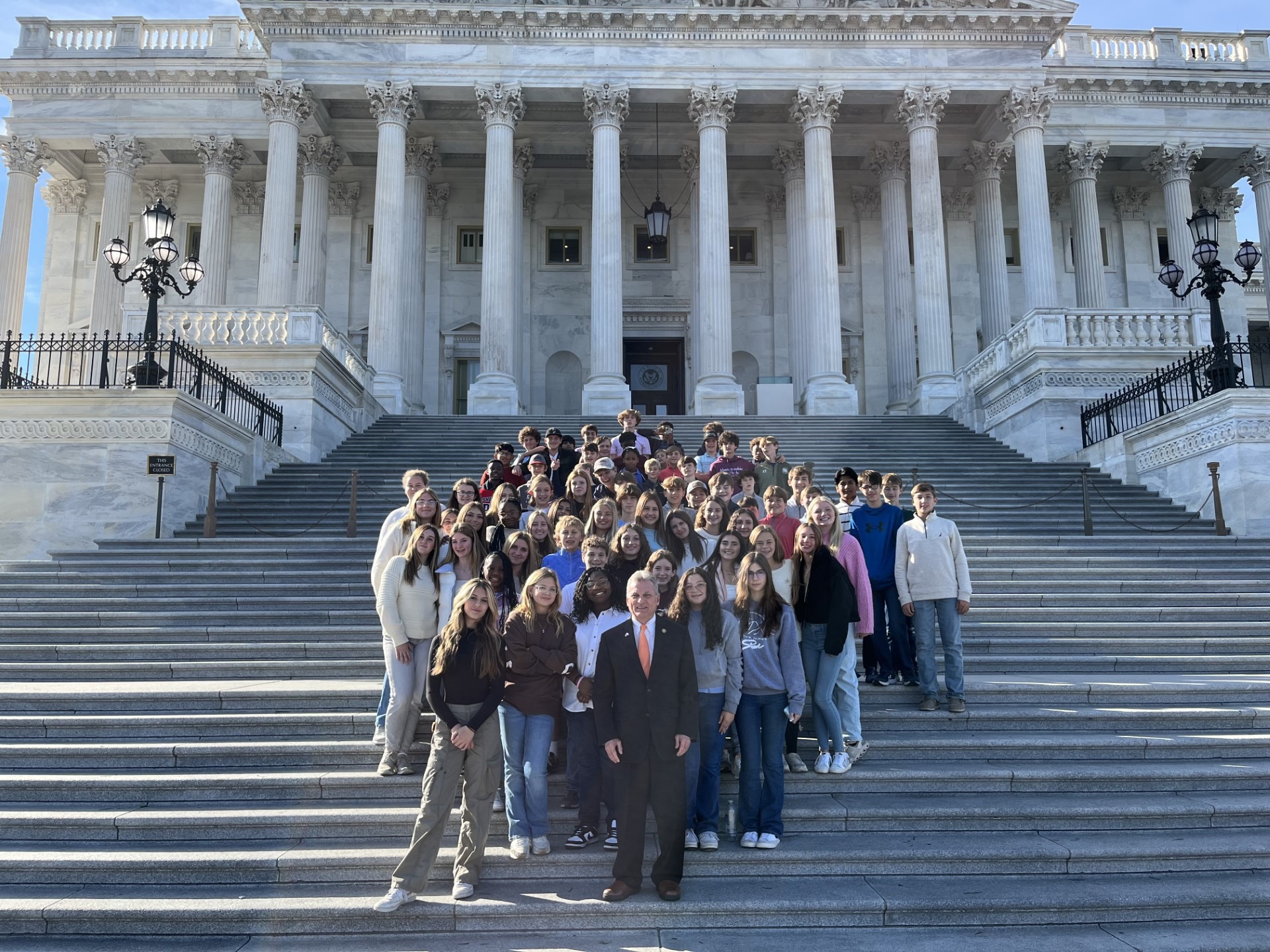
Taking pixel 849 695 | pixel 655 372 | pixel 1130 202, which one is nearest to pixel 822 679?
pixel 849 695

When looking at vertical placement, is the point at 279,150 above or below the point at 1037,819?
above

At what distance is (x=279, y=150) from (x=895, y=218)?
18.6 metres

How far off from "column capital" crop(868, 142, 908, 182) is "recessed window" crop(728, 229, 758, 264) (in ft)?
16.2

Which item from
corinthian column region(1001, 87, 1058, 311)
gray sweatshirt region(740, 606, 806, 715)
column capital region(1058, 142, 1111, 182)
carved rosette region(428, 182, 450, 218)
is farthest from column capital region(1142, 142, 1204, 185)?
gray sweatshirt region(740, 606, 806, 715)

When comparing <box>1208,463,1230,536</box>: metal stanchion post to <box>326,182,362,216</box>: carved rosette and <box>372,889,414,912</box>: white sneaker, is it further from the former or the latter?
<box>326,182,362,216</box>: carved rosette

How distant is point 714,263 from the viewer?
27.0 metres

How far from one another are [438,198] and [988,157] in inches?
712

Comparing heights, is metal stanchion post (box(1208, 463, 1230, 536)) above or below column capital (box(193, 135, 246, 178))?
below

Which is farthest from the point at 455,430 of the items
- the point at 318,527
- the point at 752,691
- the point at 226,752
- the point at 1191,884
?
the point at 1191,884

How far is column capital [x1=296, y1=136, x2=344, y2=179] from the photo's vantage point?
98.4 feet

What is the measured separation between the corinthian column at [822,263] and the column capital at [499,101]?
8055 millimetres

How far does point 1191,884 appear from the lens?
6520 millimetres

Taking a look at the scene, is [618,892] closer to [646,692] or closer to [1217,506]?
[646,692]

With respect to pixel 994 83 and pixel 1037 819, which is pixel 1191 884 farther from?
pixel 994 83
